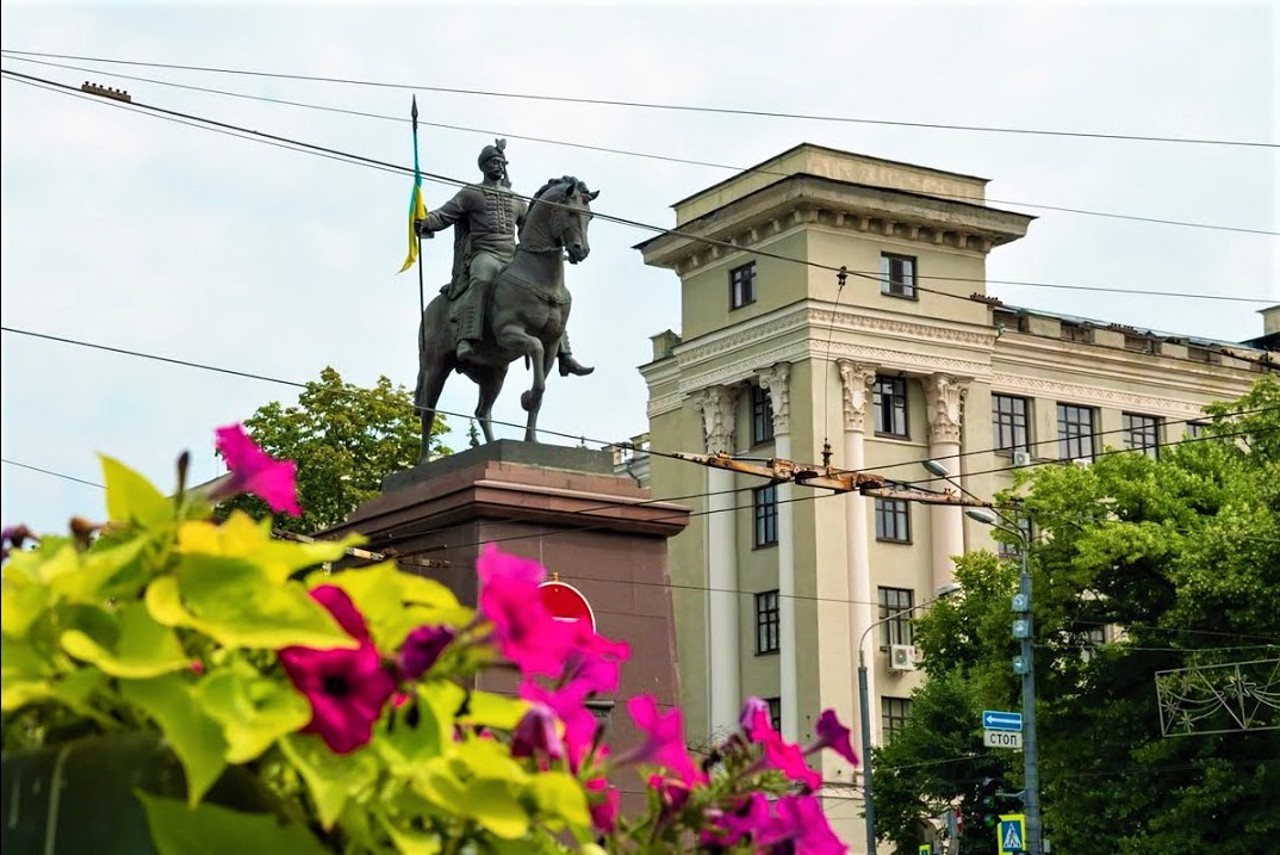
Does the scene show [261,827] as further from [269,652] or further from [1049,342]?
[1049,342]

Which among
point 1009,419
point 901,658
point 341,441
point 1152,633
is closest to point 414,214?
point 1152,633

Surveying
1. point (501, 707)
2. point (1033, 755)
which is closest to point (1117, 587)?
point (1033, 755)

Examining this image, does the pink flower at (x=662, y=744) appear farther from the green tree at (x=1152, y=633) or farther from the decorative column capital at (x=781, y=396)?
the decorative column capital at (x=781, y=396)

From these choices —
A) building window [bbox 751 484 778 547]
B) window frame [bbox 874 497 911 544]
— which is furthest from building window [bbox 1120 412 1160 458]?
building window [bbox 751 484 778 547]

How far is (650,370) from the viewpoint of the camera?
61062mm

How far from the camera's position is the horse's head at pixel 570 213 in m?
16.6

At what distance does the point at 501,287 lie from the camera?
57.0ft

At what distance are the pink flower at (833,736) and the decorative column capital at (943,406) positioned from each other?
175 ft

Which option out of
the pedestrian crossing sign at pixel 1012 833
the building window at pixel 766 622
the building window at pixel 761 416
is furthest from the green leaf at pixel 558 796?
the building window at pixel 761 416

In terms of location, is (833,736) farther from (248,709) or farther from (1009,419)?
(1009,419)

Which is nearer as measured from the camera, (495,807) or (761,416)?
(495,807)

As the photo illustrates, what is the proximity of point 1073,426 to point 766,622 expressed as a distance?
35.9ft

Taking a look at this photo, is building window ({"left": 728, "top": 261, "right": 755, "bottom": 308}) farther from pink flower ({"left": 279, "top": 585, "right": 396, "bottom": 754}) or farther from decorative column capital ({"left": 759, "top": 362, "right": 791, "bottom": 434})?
pink flower ({"left": 279, "top": 585, "right": 396, "bottom": 754})

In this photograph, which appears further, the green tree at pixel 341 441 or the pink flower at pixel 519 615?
the green tree at pixel 341 441
